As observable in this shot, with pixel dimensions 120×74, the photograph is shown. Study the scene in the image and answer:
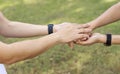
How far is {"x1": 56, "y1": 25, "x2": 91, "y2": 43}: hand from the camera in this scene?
8.36 ft

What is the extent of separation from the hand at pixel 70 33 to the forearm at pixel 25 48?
163mm

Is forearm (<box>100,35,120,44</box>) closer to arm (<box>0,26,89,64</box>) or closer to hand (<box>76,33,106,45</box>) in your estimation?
hand (<box>76,33,106,45</box>)

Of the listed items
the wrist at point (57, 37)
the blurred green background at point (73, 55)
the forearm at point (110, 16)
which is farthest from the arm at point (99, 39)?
the blurred green background at point (73, 55)

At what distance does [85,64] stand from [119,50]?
19.3 inches

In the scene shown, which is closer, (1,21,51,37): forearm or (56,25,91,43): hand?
(56,25,91,43): hand

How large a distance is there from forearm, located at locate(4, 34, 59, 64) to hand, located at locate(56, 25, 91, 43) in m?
0.16

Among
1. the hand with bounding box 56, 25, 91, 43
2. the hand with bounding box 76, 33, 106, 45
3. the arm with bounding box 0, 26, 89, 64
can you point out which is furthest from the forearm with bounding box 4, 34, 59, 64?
the hand with bounding box 76, 33, 106, 45

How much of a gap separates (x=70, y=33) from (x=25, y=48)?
0.51 m

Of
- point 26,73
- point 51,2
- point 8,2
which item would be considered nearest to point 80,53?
point 26,73

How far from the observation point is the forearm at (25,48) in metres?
2.26

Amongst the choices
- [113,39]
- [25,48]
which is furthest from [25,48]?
[113,39]

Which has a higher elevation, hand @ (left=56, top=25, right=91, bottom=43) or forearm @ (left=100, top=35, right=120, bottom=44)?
hand @ (left=56, top=25, right=91, bottom=43)

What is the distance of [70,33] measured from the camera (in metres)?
2.67

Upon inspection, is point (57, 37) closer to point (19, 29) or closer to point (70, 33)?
point (70, 33)
